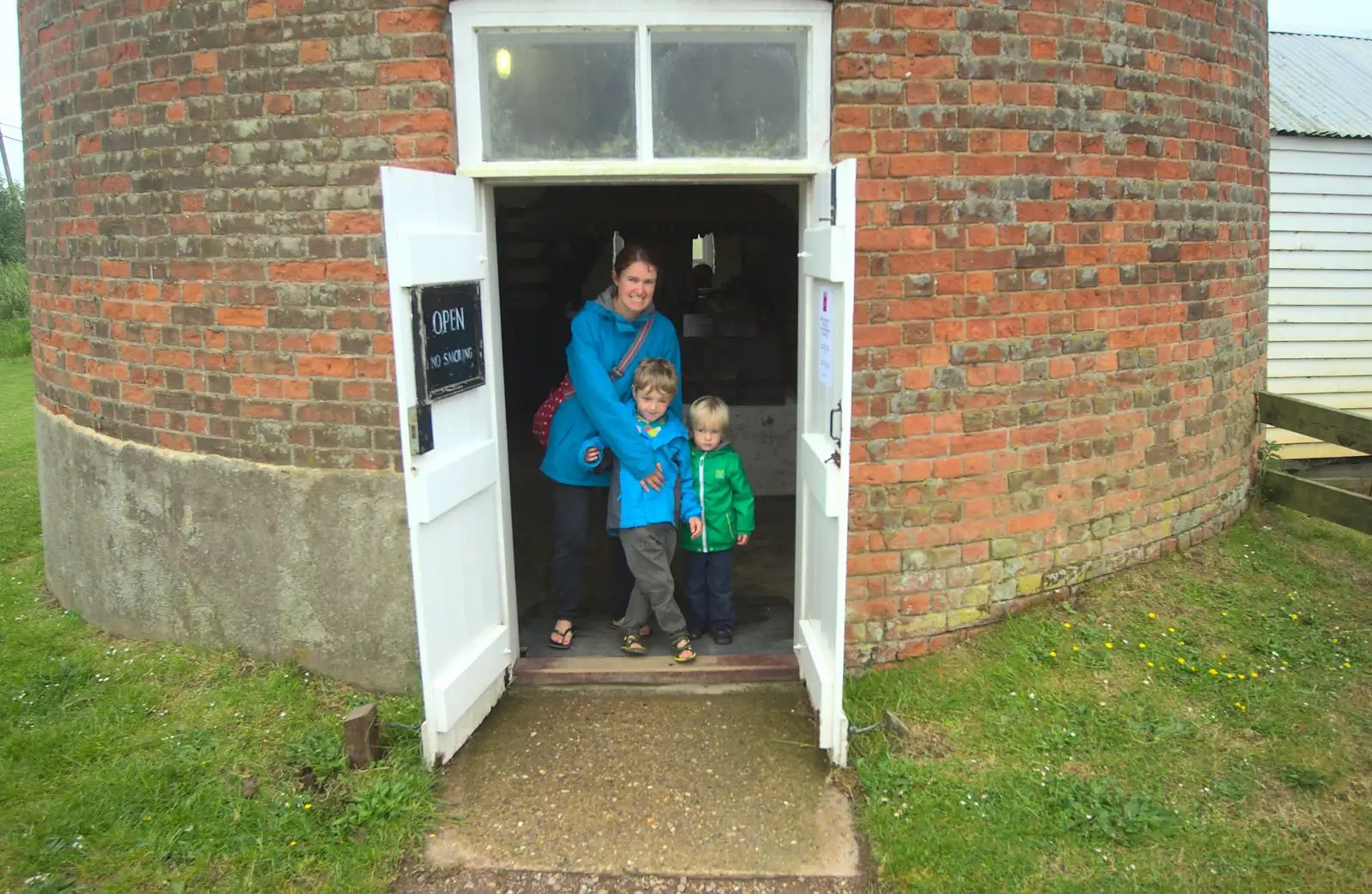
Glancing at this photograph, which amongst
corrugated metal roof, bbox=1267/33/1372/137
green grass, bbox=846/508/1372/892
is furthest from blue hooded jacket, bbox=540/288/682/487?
corrugated metal roof, bbox=1267/33/1372/137

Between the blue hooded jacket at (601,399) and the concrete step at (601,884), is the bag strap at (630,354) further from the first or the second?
the concrete step at (601,884)

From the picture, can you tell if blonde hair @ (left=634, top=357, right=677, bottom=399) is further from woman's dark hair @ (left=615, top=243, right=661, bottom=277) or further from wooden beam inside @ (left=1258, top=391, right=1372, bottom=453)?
wooden beam inside @ (left=1258, top=391, right=1372, bottom=453)

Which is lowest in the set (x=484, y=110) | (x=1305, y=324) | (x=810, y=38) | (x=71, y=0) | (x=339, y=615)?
(x=339, y=615)

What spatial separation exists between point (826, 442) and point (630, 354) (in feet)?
3.69

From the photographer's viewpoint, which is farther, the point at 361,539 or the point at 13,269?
the point at 13,269

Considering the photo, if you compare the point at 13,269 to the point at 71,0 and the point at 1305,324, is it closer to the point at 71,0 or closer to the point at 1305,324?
the point at 71,0

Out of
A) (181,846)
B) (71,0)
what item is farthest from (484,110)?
(181,846)

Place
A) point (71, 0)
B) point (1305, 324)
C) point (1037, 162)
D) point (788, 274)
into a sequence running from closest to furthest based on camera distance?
point (1037, 162) → point (71, 0) → point (1305, 324) → point (788, 274)

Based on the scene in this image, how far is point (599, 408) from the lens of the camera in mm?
4273

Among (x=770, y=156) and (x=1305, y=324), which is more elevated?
(x=770, y=156)

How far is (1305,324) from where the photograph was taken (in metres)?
8.34

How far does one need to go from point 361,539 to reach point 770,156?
7.79 ft

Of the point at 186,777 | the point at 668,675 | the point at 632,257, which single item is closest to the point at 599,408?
the point at 632,257

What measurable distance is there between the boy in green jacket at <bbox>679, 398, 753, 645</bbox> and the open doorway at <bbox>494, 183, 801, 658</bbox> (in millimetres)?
293
